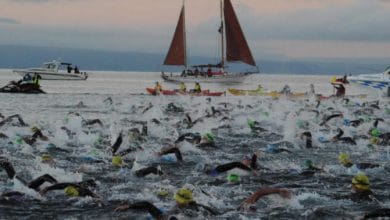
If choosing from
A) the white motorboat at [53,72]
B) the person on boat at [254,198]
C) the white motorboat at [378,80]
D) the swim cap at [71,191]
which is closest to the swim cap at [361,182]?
the person on boat at [254,198]

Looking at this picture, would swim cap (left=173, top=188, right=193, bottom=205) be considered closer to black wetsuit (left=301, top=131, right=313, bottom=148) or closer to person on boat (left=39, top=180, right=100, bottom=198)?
person on boat (left=39, top=180, right=100, bottom=198)

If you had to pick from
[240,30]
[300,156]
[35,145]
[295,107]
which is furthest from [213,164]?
[240,30]

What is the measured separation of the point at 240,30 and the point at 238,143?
63.2 m

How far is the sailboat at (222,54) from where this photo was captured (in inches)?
3445

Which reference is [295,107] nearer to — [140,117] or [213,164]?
[140,117]

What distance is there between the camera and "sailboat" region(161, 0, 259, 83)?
287 ft

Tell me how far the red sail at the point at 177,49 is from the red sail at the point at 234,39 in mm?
7409

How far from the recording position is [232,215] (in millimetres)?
12859

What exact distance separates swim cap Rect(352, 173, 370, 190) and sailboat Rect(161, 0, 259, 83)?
73088mm

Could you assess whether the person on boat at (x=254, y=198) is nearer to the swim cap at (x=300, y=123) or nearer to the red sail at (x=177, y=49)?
the swim cap at (x=300, y=123)

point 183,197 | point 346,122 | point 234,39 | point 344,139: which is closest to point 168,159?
point 183,197

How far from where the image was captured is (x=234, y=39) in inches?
3442

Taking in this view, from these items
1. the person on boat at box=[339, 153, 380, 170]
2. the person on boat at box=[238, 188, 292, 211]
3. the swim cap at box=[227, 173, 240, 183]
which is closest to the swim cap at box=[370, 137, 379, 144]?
the person on boat at box=[339, 153, 380, 170]

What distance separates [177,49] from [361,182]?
7908cm
